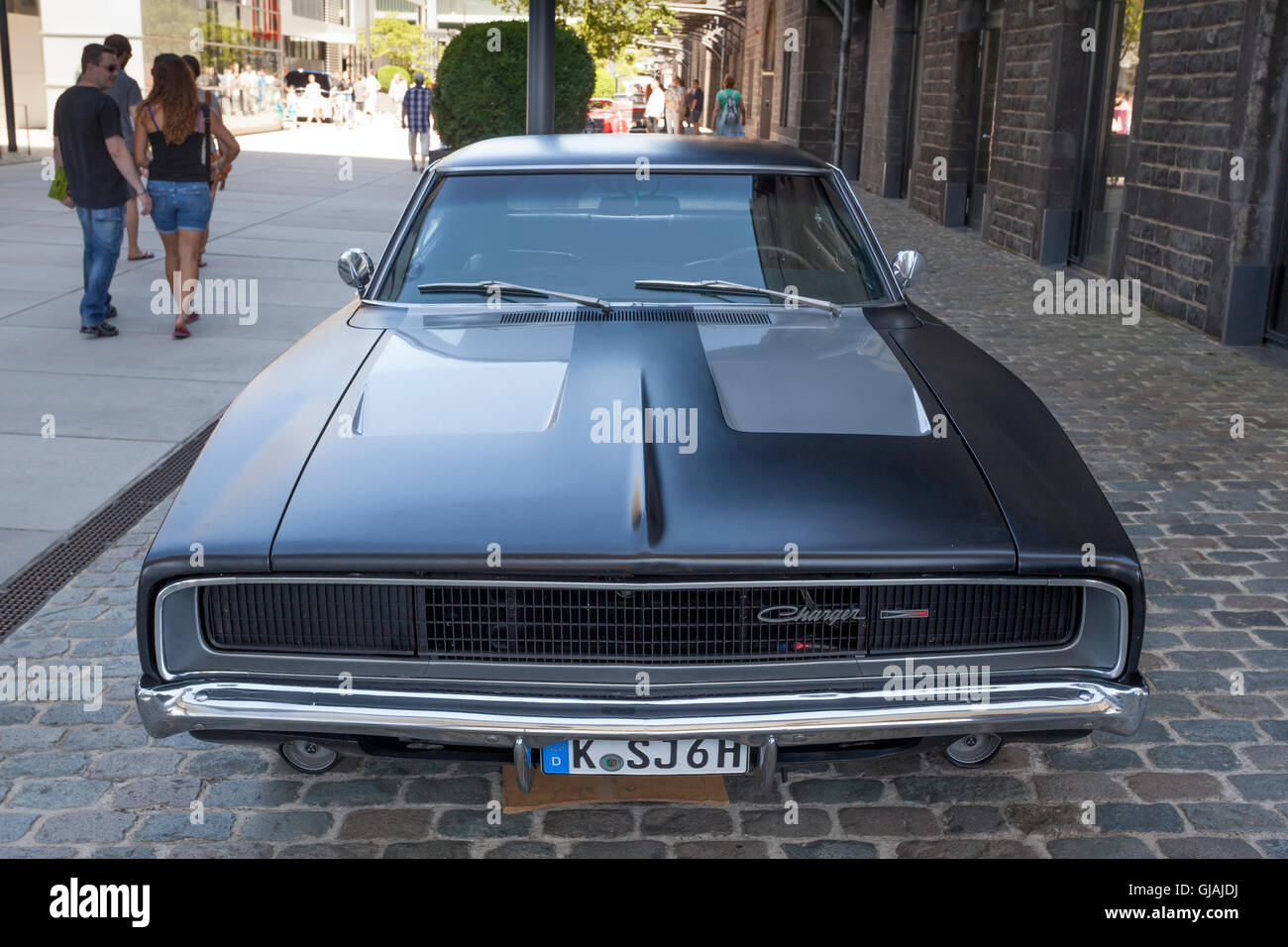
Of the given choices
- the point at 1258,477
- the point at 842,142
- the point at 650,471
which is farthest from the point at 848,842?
the point at 842,142

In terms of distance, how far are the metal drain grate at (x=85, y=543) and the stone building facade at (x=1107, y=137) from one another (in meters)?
7.59

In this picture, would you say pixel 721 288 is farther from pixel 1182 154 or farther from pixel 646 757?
pixel 1182 154

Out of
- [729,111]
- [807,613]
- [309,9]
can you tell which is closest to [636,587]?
[807,613]

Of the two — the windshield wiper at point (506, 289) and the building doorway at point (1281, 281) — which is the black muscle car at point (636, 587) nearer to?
the windshield wiper at point (506, 289)

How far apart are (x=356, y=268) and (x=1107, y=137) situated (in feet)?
35.7

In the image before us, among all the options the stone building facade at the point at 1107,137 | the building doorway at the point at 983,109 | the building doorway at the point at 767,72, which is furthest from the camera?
the building doorway at the point at 767,72

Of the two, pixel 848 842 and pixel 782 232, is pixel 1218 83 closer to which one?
pixel 782 232

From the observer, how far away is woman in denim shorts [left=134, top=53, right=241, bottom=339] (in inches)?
334

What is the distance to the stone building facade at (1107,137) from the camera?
9.50 m

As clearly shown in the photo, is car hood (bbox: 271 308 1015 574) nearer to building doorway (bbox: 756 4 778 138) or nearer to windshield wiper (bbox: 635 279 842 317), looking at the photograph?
windshield wiper (bbox: 635 279 842 317)

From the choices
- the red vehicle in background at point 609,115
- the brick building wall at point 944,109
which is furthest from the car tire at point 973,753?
the red vehicle in background at point 609,115

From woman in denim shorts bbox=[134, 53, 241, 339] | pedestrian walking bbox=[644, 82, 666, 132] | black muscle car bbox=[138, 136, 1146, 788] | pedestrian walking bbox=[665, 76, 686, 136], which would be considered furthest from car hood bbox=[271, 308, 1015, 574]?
pedestrian walking bbox=[665, 76, 686, 136]

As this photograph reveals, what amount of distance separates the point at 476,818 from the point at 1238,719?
Answer: 7.40 ft

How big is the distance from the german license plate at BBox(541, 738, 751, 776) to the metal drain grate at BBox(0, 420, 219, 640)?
2.54m
